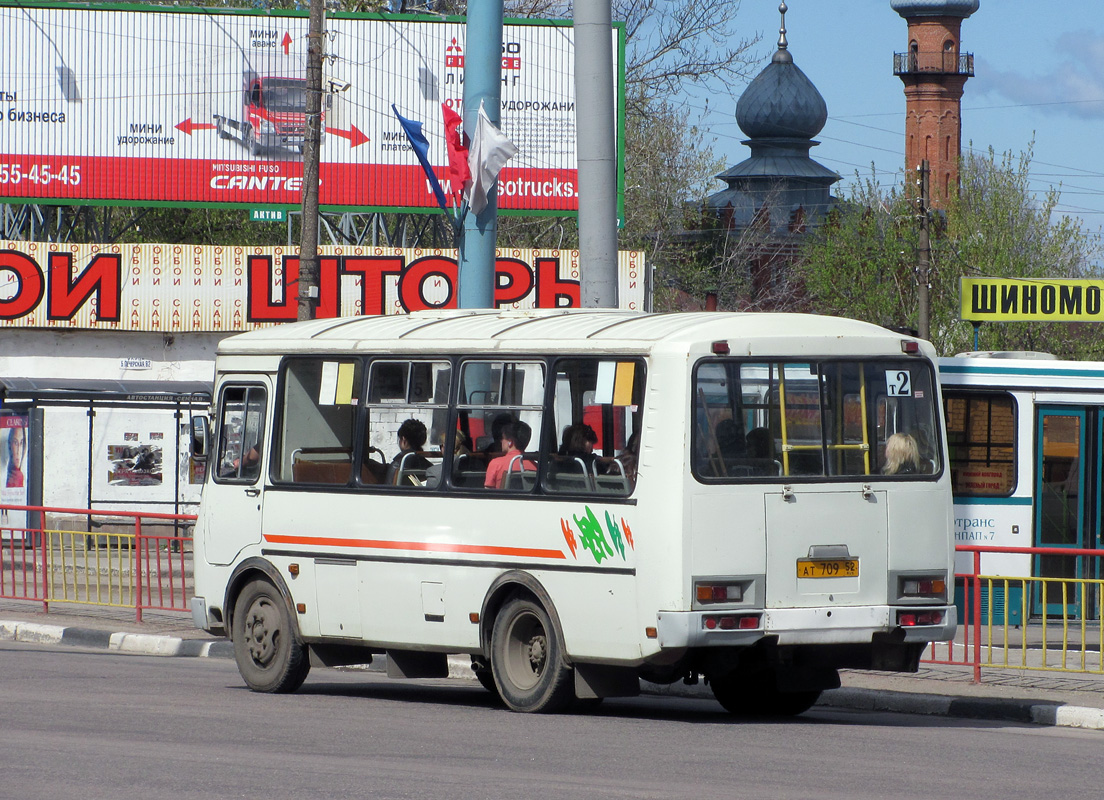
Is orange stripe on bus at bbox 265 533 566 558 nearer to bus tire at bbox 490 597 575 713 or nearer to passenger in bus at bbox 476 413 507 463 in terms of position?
bus tire at bbox 490 597 575 713

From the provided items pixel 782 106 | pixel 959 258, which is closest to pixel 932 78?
pixel 782 106

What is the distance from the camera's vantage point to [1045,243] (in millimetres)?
55656

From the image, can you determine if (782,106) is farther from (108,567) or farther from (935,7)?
(108,567)

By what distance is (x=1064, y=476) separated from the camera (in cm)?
1762

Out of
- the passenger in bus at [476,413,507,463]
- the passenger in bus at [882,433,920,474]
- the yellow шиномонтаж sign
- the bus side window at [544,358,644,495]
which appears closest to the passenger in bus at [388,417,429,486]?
the passenger in bus at [476,413,507,463]

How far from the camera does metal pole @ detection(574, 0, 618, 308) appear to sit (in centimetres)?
1466

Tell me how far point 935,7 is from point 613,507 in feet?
272

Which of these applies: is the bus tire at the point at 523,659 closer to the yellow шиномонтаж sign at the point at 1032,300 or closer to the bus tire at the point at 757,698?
the bus tire at the point at 757,698

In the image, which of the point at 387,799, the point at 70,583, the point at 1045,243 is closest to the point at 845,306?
the point at 1045,243

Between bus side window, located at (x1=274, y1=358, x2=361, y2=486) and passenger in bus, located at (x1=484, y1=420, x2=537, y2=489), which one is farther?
bus side window, located at (x1=274, y1=358, x2=361, y2=486)

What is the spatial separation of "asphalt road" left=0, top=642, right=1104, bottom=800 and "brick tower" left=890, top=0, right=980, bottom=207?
8116cm

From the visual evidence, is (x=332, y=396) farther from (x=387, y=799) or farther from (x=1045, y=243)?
(x=1045, y=243)

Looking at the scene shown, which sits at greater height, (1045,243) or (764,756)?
(1045,243)

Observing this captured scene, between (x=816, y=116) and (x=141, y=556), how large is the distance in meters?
72.5
